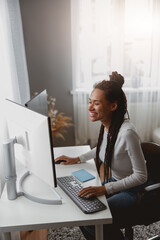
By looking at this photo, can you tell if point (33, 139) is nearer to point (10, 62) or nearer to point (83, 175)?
point (83, 175)

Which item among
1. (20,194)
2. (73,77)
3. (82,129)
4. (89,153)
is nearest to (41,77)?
(73,77)

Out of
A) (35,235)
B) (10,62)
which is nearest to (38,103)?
(10,62)

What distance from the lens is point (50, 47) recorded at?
117 inches

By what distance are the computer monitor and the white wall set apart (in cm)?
191

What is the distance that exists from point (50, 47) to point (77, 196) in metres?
2.25

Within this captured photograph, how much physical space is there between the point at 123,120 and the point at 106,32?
5.79 ft

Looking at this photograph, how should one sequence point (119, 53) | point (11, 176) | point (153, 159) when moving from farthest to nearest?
point (119, 53) → point (153, 159) → point (11, 176)

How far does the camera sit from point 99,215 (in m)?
1.03

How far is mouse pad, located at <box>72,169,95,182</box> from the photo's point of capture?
132cm

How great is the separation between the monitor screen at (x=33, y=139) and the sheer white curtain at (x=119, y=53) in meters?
1.91

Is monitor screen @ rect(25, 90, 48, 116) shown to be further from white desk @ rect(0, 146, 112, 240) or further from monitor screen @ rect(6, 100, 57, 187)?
white desk @ rect(0, 146, 112, 240)

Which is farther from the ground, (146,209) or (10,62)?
(10,62)

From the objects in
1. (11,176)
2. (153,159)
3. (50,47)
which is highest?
(50,47)

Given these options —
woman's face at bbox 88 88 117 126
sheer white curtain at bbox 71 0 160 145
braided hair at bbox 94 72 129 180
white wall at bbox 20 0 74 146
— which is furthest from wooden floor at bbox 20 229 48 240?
white wall at bbox 20 0 74 146
